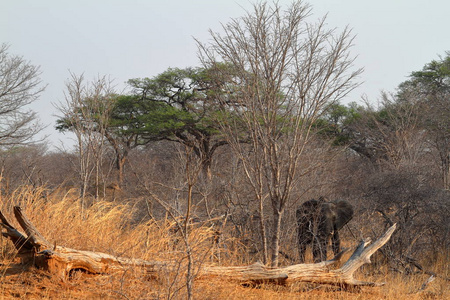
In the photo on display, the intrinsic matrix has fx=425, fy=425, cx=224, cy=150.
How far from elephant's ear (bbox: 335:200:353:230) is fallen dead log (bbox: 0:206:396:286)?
2428 millimetres

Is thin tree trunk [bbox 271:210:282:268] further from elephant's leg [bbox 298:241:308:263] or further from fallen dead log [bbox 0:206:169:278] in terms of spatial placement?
elephant's leg [bbox 298:241:308:263]

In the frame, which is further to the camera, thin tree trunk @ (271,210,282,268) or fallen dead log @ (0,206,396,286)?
thin tree trunk @ (271,210,282,268)

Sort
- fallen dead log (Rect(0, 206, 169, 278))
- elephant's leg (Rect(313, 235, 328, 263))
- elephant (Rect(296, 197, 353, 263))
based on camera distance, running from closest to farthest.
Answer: fallen dead log (Rect(0, 206, 169, 278)), elephant's leg (Rect(313, 235, 328, 263)), elephant (Rect(296, 197, 353, 263))

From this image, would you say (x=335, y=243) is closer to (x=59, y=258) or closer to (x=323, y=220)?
(x=323, y=220)

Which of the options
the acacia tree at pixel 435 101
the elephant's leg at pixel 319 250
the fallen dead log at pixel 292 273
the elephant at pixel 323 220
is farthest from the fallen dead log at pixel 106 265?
the acacia tree at pixel 435 101

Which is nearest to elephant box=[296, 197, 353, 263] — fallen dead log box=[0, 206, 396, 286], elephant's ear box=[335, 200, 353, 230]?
elephant's ear box=[335, 200, 353, 230]

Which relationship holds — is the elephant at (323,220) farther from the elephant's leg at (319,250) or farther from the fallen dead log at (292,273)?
the fallen dead log at (292,273)

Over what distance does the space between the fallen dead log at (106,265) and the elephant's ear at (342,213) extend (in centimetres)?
243

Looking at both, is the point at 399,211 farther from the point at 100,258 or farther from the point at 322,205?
the point at 100,258

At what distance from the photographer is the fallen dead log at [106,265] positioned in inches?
166

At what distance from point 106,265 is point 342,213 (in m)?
Answer: 4.73

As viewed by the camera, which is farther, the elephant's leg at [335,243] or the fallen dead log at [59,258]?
the elephant's leg at [335,243]

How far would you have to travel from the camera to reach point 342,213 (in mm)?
7762

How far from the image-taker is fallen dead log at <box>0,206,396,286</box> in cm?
422
